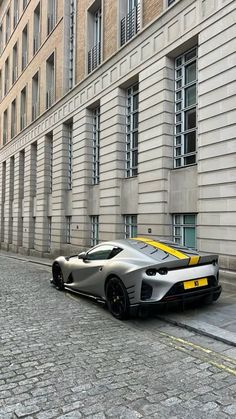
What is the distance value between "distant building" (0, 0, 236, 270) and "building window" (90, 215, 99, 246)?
7 cm

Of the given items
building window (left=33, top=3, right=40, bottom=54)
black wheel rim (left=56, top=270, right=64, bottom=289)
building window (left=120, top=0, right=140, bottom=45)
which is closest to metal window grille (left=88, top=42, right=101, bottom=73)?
building window (left=120, top=0, right=140, bottom=45)

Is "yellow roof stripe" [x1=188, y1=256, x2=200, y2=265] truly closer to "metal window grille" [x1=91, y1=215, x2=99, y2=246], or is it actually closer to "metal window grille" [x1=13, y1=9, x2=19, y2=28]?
"metal window grille" [x1=91, y1=215, x2=99, y2=246]

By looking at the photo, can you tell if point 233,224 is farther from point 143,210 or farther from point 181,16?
point 181,16

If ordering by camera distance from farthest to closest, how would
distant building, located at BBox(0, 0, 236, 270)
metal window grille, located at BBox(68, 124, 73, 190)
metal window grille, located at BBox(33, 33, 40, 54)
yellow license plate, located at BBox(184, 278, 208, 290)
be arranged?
1. metal window grille, located at BBox(33, 33, 40, 54)
2. metal window grille, located at BBox(68, 124, 73, 190)
3. distant building, located at BBox(0, 0, 236, 270)
4. yellow license plate, located at BBox(184, 278, 208, 290)

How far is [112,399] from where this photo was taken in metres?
3.71

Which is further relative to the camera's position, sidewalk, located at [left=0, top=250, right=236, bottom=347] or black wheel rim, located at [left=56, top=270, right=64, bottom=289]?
black wheel rim, located at [left=56, top=270, right=64, bottom=289]

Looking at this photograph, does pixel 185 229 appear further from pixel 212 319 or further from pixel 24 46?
pixel 24 46

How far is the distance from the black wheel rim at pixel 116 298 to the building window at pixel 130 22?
10.9 m

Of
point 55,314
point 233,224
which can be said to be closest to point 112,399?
point 55,314

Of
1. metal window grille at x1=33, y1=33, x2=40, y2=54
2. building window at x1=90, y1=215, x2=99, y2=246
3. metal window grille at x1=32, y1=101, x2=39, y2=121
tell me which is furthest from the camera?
metal window grille at x1=33, y1=33, x2=40, y2=54

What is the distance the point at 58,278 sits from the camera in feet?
32.6

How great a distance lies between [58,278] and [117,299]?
3399 mm

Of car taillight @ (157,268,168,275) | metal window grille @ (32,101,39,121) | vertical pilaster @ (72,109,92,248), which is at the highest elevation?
metal window grille @ (32,101,39,121)

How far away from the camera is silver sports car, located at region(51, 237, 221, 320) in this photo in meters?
6.29
